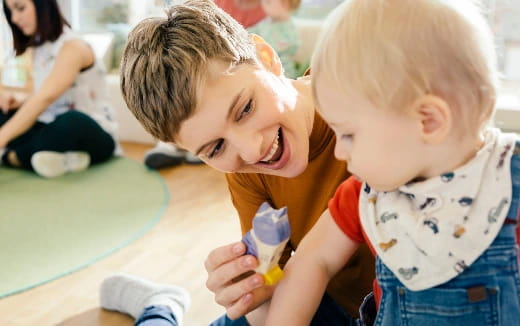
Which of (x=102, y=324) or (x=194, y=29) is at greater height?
(x=194, y=29)

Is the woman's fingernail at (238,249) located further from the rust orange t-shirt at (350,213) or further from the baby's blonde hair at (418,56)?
the baby's blonde hair at (418,56)

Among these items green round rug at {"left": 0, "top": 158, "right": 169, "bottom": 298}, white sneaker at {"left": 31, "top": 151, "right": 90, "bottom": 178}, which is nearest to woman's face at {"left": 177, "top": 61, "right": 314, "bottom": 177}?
green round rug at {"left": 0, "top": 158, "right": 169, "bottom": 298}

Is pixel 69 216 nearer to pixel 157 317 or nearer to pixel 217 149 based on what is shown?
pixel 157 317

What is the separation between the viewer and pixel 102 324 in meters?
1.47

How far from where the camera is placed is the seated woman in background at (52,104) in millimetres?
2570

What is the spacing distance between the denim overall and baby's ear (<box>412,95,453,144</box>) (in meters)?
0.11

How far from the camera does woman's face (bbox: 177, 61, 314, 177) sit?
0.86m

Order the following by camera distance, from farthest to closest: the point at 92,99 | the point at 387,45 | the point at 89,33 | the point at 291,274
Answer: the point at 89,33, the point at 92,99, the point at 291,274, the point at 387,45

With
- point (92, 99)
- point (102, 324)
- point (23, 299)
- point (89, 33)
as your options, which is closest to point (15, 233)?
point (23, 299)

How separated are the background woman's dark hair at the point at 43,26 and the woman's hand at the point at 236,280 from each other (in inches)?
80.1

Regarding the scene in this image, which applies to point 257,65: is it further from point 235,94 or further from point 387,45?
point 387,45

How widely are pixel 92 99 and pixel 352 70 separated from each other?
2378 mm

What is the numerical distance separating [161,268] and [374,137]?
1225 millimetres

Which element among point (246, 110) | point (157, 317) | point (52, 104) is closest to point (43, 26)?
point (52, 104)
